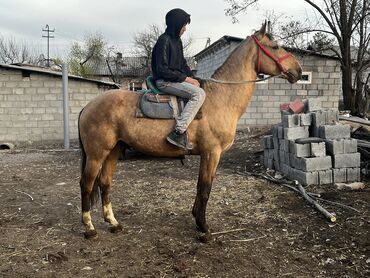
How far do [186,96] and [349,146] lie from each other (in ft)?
12.9

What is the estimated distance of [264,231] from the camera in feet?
14.6

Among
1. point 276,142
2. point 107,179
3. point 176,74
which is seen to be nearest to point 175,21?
point 176,74

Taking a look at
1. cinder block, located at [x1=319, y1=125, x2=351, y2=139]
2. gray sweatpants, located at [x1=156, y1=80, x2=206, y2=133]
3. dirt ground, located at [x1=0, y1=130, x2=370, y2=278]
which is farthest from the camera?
cinder block, located at [x1=319, y1=125, x2=351, y2=139]

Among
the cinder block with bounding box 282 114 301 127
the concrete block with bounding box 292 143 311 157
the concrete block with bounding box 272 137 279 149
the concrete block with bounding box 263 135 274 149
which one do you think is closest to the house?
the concrete block with bounding box 263 135 274 149

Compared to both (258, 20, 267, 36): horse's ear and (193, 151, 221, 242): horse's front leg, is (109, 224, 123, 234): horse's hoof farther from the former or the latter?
(258, 20, 267, 36): horse's ear

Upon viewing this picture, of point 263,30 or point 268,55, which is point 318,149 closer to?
point 268,55

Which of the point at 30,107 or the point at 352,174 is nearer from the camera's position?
the point at 352,174

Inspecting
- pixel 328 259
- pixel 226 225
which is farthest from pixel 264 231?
pixel 328 259

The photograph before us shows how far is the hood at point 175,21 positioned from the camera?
400 cm

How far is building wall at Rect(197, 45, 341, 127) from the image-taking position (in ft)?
50.8

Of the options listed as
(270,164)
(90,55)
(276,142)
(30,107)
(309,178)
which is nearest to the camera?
(309,178)

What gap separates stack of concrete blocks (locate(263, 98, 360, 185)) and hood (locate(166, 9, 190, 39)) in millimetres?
3570

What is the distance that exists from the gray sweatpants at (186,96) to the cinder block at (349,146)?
12.1 ft

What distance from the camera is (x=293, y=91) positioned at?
15.6 meters
